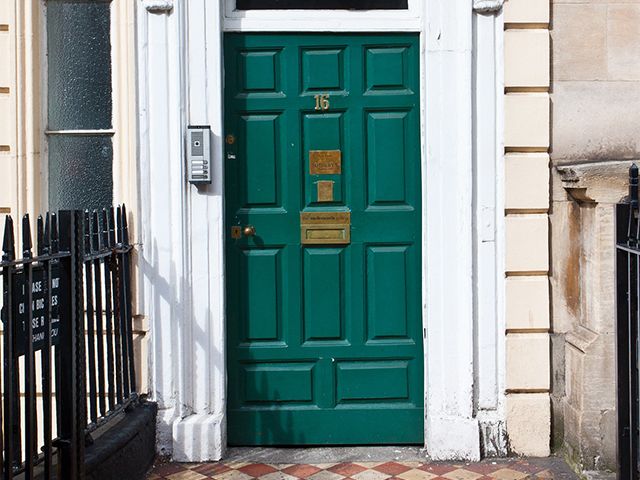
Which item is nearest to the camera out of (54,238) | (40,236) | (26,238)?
(26,238)

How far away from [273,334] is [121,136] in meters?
1.61

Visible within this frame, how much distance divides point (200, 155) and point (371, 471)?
7.22 ft

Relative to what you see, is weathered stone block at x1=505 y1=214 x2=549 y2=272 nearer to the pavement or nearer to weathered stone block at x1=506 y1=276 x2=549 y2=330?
weathered stone block at x1=506 y1=276 x2=549 y2=330

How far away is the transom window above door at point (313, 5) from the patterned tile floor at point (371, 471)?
291 cm

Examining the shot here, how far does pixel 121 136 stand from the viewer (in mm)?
5301

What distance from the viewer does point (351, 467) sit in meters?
A: 5.08

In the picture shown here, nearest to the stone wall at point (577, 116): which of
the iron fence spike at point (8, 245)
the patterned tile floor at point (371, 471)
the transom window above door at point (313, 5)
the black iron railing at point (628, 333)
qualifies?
the patterned tile floor at point (371, 471)

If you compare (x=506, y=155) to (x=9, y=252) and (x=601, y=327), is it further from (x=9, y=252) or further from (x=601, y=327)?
(x=9, y=252)

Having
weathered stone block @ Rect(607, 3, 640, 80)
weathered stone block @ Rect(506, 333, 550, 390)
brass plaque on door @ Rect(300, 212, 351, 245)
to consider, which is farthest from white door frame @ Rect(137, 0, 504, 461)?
weathered stone block @ Rect(607, 3, 640, 80)

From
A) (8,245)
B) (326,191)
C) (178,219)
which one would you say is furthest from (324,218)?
(8,245)

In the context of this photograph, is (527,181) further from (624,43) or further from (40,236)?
(40,236)

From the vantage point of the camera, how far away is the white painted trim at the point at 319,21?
209 inches

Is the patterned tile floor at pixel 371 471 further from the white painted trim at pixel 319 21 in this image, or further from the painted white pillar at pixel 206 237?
the white painted trim at pixel 319 21

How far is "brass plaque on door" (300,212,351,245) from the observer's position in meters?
5.35
